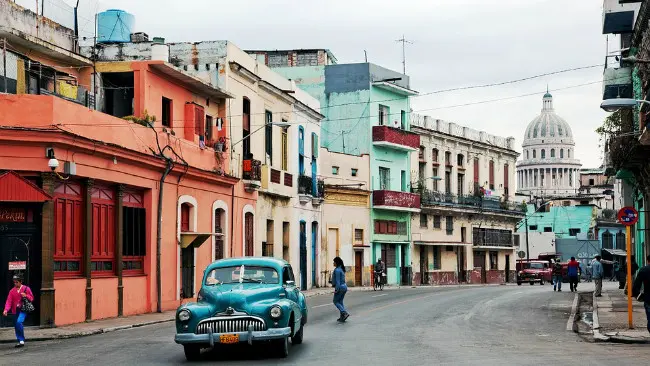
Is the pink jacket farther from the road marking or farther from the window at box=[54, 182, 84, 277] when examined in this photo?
the road marking

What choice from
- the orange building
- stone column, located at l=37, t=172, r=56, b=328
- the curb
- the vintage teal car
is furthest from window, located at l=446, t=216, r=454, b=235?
the vintage teal car

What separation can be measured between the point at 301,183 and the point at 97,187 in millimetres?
21033

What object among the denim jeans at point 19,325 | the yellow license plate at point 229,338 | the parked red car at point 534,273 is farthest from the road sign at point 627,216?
the parked red car at point 534,273

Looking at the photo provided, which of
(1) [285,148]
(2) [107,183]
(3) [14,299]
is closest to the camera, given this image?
(3) [14,299]

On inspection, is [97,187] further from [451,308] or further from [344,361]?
[344,361]

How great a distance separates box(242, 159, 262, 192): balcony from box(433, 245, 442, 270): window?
29281 millimetres

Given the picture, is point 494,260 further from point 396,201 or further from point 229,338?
point 229,338

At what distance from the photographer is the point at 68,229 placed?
24812 mm

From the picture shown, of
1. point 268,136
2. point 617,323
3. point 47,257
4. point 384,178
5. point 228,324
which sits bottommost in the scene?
point 617,323

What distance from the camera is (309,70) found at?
5903 cm

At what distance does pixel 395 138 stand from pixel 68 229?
122 feet

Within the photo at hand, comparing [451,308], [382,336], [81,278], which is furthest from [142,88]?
[382,336]

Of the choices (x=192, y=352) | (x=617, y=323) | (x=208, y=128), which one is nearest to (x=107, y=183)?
(x=208, y=128)

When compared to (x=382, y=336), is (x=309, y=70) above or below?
above
